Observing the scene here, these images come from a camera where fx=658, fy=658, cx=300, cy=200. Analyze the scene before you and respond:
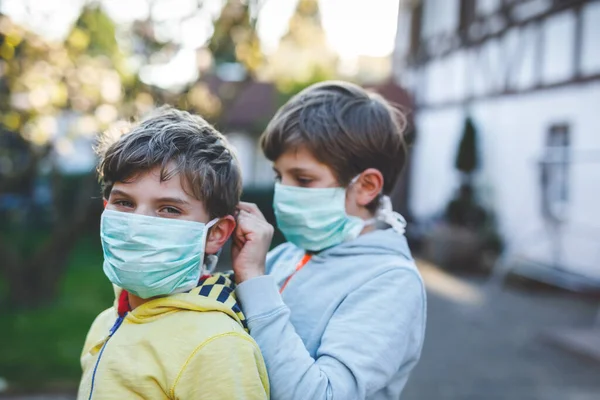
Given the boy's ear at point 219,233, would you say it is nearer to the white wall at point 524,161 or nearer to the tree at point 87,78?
the tree at point 87,78

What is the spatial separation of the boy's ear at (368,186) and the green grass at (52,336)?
4.25 m

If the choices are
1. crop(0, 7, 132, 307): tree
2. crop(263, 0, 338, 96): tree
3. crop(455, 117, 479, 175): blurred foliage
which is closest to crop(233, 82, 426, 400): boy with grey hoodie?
crop(0, 7, 132, 307): tree

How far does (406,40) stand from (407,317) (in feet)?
57.5

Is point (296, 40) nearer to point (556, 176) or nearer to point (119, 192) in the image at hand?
point (556, 176)

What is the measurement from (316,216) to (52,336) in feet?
19.4

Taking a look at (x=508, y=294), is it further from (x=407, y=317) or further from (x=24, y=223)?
(x=24, y=223)

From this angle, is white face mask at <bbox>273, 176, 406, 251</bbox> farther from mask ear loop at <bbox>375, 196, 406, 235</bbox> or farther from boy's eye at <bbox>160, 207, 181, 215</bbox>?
boy's eye at <bbox>160, 207, 181, 215</bbox>

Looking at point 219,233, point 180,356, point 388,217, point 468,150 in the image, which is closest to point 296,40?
point 468,150

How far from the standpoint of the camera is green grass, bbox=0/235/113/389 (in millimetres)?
5757

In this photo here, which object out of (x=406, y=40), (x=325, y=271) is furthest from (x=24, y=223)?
(x=325, y=271)

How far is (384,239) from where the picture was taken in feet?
6.53

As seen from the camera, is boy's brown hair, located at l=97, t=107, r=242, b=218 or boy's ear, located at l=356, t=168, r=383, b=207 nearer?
boy's brown hair, located at l=97, t=107, r=242, b=218

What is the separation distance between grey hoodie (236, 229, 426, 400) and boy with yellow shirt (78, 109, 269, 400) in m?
0.06

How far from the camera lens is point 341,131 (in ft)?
6.46
